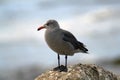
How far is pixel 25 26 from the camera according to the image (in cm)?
6756

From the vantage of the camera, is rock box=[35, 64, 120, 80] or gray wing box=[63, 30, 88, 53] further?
gray wing box=[63, 30, 88, 53]

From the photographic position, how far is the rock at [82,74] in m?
16.9

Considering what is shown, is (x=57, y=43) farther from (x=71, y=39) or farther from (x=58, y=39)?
(x=71, y=39)

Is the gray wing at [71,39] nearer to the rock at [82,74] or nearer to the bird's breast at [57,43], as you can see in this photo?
the bird's breast at [57,43]

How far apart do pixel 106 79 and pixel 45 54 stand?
31.8 m

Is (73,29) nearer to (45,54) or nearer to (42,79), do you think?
(45,54)

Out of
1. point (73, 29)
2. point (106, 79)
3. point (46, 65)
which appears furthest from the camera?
point (73, 29)

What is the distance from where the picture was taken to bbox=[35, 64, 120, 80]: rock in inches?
666

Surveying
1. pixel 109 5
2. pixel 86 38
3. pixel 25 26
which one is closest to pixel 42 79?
pixel 86 38

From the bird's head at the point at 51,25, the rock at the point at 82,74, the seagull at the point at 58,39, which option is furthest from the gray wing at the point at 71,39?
the rock at the point at 82,74

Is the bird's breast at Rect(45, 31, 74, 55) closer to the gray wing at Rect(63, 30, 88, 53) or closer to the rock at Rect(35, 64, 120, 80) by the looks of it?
the gray wing at Rect(63, 30, 88, 53)

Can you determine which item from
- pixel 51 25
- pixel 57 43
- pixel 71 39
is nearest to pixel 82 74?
pixel 57 43

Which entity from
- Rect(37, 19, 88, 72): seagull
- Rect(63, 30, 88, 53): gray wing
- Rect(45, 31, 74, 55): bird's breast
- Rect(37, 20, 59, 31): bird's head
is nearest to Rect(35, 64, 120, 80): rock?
Rect(37, 19, 88, 72): seagull

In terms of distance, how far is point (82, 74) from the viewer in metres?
17.0
